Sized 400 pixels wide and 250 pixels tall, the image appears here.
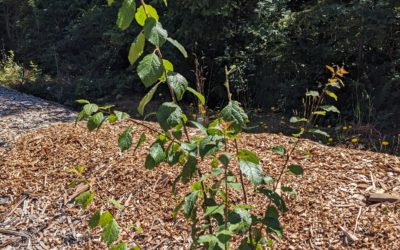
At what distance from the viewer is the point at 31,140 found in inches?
187

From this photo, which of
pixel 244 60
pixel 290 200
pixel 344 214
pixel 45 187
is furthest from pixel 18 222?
pixel 244 60

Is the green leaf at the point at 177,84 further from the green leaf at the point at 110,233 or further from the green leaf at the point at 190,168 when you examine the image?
the green leaf at the point at 110,233

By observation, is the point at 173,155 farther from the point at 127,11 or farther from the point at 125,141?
the point at 127,11

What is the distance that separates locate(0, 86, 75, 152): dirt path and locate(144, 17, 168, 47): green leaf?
3.74 metres

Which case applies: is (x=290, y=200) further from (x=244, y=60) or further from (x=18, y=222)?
(x=244, y=60)

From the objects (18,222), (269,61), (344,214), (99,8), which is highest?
(99,8)

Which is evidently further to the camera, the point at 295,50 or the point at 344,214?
the point at 295,50

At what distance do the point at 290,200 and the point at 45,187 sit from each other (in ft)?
6.52

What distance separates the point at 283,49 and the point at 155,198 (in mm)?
3840

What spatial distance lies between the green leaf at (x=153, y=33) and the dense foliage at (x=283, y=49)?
4593mm

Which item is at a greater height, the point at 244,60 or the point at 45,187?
the point at 244,60

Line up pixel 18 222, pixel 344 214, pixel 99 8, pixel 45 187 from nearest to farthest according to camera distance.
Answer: pixel 344 214, pixel 18 222, pixel 45 187, pixel 99 8

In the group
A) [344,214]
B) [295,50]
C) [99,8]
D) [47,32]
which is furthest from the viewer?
[47,32]

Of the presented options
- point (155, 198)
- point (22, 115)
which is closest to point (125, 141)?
point (155, 198)
